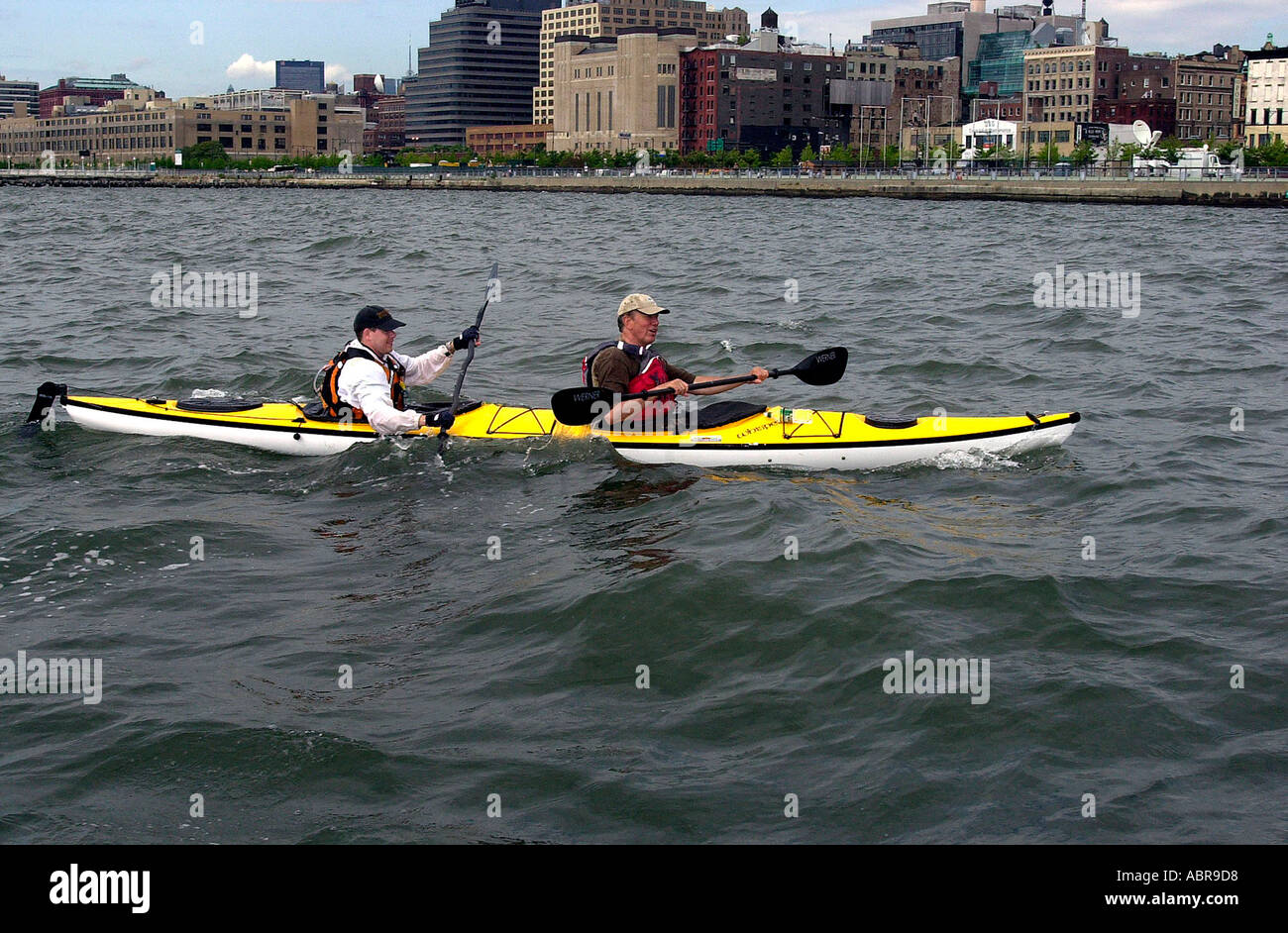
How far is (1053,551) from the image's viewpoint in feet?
29.0

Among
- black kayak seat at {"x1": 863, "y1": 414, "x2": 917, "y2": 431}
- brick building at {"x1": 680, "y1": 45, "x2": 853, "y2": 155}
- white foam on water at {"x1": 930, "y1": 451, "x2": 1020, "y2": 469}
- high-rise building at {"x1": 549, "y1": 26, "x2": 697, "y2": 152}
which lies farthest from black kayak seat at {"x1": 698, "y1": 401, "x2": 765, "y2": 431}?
high-rise building at {"x1": 549, "y1": 26, "x2": 697, "y2": 152}

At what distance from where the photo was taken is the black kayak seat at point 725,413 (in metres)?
11.1

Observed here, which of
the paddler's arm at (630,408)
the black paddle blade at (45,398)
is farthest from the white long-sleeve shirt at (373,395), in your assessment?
the black paddle blade at (45,398)

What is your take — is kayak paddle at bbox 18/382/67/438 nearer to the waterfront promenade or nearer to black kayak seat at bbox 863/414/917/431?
black kayak seat at bbox 863/414/917/431

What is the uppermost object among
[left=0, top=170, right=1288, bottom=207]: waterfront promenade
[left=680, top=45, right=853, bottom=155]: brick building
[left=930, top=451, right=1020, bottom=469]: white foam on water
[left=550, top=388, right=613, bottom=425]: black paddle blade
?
[left=680, top=45, right=853, bottom=155]: brick building

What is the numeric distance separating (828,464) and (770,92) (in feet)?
479

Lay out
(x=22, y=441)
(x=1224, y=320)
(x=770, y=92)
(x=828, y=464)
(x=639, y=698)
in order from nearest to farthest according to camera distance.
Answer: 1. (x=639, y=698)
2. (x=828, y=464)
3. (x=22, y=441)
4. (x=1224, y=320)
5. (x=770, y=92)

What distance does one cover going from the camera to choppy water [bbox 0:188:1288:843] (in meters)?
5.62

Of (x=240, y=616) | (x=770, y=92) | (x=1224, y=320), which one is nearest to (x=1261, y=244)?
(x=1224, y=320)

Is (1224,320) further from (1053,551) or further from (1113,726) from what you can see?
(1113,726)

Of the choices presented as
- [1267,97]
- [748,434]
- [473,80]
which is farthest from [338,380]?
[473,80]

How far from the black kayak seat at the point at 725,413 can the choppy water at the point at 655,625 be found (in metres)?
0.60

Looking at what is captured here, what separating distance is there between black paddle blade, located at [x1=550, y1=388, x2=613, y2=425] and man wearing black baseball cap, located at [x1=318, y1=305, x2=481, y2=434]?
3.06ft
